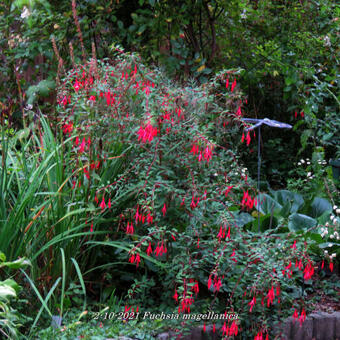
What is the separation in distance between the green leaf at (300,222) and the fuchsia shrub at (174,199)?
657 mm

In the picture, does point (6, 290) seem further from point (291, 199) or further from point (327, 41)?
point (327, 41)

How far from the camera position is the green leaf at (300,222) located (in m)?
3.59

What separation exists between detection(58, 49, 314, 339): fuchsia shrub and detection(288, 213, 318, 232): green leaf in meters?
0.66

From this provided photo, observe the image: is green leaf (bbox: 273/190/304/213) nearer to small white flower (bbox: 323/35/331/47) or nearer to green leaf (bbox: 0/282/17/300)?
small white flower (bbox: 323/35/331/47)

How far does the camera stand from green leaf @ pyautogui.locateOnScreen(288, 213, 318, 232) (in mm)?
3588

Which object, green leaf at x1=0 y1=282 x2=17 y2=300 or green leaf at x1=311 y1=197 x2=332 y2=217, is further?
green leaf at x1=311 y1=197 x2=332 y2=217

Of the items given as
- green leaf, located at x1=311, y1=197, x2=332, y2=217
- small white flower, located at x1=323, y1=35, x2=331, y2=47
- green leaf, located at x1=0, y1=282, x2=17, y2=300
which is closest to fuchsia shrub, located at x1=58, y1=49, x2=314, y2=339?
green leaf, located at x1=0, y1=282, x2=17, y2=300

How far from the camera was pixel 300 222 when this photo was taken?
3.62 m

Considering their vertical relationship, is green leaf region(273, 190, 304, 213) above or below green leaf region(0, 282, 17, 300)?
below

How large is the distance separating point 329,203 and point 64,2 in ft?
9.71

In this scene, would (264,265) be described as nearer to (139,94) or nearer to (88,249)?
(88,249)

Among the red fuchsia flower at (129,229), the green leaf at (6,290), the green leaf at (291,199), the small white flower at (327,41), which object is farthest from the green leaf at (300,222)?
the green leaf at (6,290)

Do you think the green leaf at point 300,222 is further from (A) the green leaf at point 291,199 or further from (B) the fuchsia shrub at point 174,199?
(B) the fuchsia shrub at point 174,199

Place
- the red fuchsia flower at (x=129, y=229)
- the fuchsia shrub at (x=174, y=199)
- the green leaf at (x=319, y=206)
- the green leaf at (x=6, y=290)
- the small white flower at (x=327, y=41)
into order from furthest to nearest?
the small white flower at (x=327, y=41) → the green leaf at (x=319, y=206) → the fuchsia shrub at (x=174, y=199) → the red fuchsia flower at (x=129, y=229) → the green leaf at (x=6, y=290)
